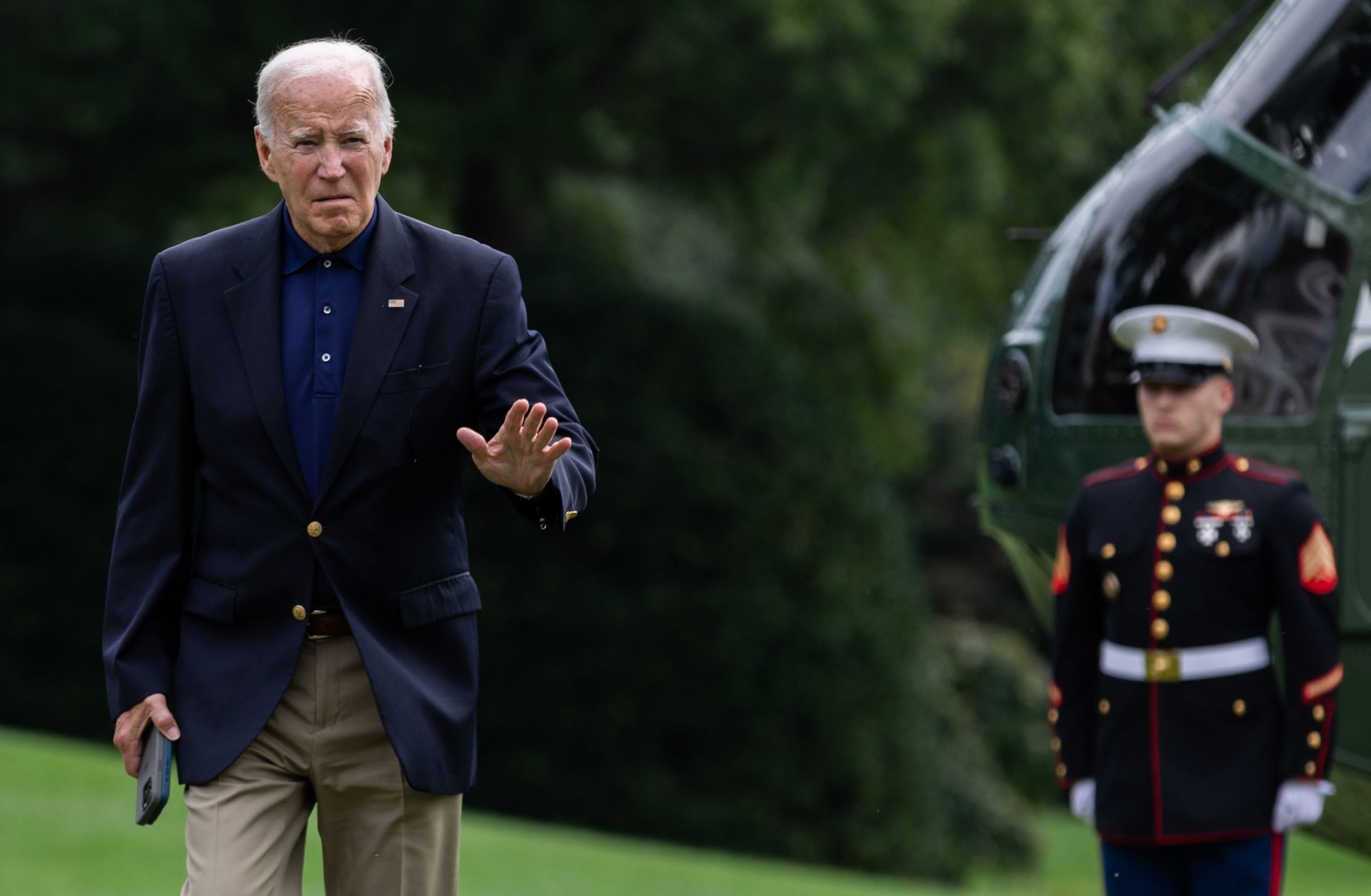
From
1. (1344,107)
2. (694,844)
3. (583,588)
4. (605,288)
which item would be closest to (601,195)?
(605,288)

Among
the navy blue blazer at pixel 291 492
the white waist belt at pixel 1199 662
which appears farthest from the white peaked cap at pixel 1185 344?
the navy blue blazer at pixel 291 492

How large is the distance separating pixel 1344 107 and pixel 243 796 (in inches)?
147

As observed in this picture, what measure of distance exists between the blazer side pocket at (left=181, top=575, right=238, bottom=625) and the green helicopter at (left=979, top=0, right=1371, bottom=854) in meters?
3.12

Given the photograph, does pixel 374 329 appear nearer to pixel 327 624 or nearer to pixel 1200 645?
pixel 327 624

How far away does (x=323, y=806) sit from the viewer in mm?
3432

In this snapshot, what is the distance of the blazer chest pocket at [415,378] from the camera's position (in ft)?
10.9

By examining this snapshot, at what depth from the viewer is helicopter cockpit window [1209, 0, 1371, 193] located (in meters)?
5.65

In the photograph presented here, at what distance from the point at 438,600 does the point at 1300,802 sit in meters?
2.18

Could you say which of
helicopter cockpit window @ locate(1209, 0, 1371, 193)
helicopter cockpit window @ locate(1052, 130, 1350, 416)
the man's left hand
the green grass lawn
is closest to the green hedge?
the green grass lawn

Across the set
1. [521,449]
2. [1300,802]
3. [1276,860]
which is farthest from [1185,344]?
[521,449]

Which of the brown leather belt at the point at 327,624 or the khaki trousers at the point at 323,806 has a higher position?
the brown leather belt at the point at 327,624

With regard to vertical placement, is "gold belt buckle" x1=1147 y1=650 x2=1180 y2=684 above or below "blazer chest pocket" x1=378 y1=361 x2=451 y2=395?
below

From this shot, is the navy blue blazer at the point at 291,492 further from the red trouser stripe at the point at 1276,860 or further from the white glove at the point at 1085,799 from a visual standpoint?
the red trouser stripe at the point at 1276,860

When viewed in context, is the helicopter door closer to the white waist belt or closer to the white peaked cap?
the white peaked cap
